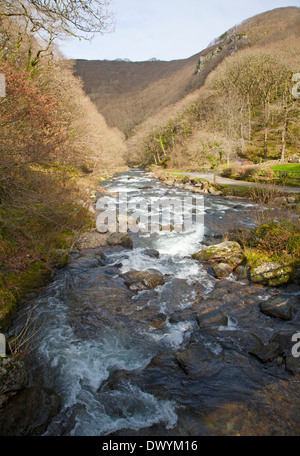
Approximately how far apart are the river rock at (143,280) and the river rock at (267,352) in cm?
385

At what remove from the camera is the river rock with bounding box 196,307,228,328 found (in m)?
6.39

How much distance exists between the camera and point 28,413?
4.06 m

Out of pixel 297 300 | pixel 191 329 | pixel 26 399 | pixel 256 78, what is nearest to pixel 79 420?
pixel 26 399

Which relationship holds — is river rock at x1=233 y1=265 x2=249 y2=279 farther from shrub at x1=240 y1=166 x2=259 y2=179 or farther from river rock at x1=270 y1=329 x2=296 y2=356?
shrub at x1=240 y1=166 x2=259 y2=179

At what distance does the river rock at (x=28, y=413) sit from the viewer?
151 inches

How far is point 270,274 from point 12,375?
26.2 feet

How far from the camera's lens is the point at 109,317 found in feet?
22.5

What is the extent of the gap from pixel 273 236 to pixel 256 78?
4524cm

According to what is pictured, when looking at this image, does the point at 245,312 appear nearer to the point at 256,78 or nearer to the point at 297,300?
the point at 297,300

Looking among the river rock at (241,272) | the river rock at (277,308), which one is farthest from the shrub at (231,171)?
the river rock at (277,308)

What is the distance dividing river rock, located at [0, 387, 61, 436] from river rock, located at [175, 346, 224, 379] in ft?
8.65

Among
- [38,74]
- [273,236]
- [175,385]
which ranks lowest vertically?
[175,385]
